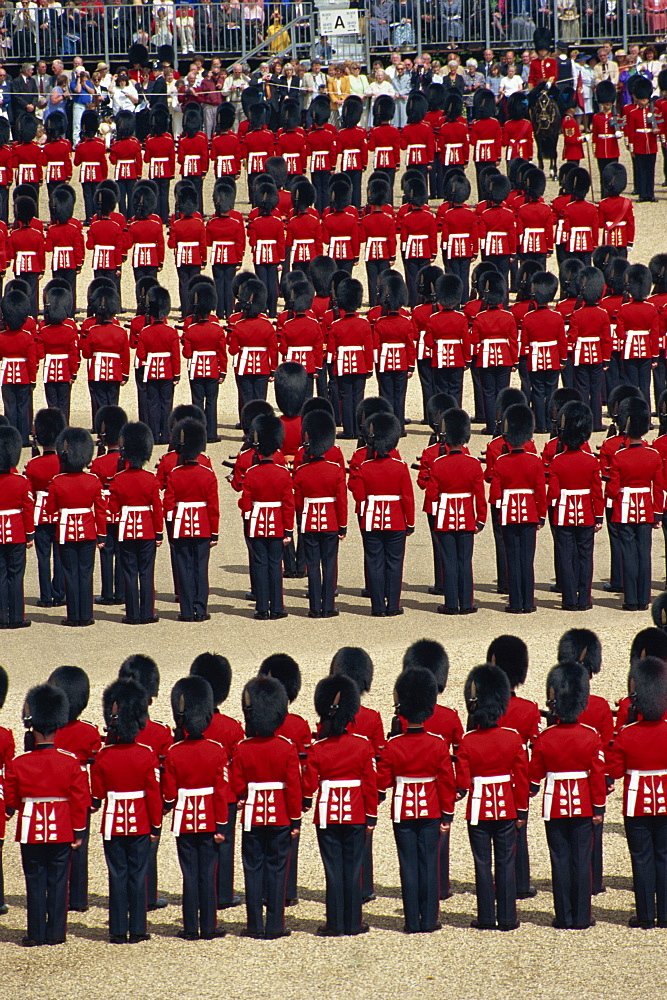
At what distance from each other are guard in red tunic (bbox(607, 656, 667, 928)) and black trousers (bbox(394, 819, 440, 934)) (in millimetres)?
815

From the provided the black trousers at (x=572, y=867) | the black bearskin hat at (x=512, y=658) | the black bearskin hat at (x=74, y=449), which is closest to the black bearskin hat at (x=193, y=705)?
the black bearskin hat at (x=512, y=658)

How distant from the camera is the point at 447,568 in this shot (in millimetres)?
12047

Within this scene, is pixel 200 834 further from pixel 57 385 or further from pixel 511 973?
pixel 57 385

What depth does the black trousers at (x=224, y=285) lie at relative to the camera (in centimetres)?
1755

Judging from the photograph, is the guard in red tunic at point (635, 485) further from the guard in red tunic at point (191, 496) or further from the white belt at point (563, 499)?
the guard in red tunic at point (191, 496)

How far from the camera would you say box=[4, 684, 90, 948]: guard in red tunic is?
8070 millimetres

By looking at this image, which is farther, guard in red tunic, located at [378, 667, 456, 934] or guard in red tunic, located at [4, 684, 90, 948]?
guard in red tunic, located at [378, 667, 456, 934]

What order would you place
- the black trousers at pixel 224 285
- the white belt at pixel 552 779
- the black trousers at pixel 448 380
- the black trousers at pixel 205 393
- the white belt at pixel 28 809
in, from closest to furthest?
the white belt at pixel 28 809 → the white belt at pixel 552 779 → the black trousers at pixel 205 393 → the black trousers at pixel 448 380 → the black trousers at pixel 224 285

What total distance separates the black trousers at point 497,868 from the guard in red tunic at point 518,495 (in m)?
3.81

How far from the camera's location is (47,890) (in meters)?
8.21

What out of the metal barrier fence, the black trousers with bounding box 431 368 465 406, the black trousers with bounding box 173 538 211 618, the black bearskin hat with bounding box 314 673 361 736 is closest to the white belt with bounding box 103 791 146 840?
the black bearskin hat with bounding box 314 673 361 736

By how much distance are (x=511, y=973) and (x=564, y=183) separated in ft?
37.1

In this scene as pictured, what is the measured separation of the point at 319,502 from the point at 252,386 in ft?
12.0

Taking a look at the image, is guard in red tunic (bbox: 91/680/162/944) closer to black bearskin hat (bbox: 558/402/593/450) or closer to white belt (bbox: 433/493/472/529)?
white belt (bbox: 433/493/472/529)
